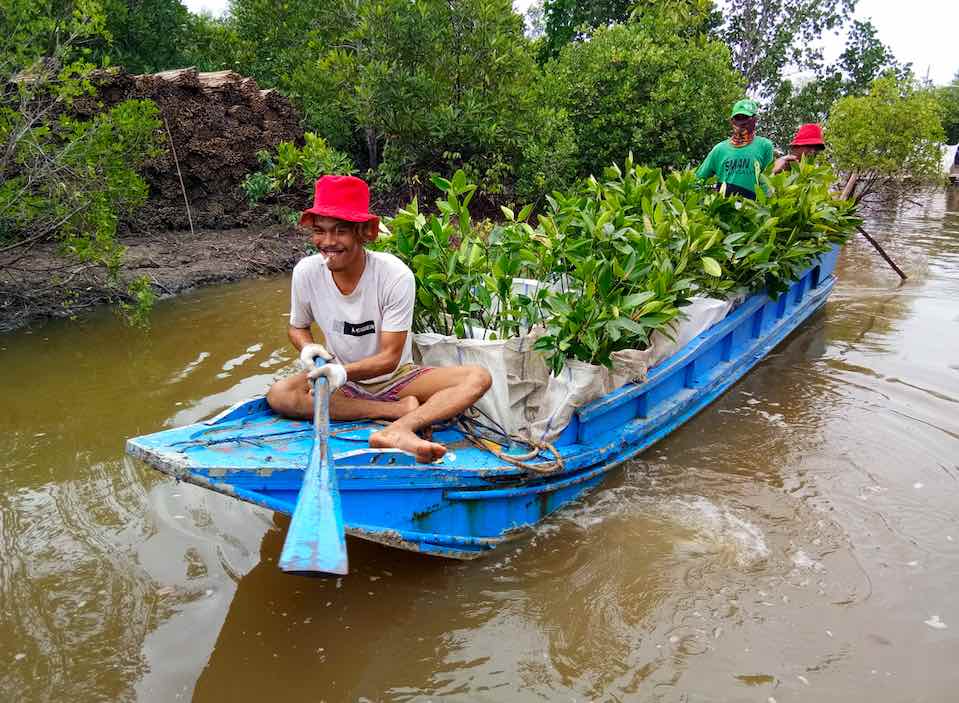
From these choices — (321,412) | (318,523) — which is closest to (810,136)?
(321,412)

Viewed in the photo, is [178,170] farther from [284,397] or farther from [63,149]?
[284,397]

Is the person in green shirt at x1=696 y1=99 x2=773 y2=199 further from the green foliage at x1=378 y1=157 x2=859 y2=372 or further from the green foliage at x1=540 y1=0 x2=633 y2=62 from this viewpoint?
the green foliage at x1=540 y1=0 x2=633 y2=62

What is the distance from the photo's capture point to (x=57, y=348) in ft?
21.1

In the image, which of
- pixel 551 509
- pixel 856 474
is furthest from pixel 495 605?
pixel 856 474

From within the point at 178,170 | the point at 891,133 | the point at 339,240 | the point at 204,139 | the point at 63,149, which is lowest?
the point at 339,240

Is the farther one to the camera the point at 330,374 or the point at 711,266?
the point at 711,266

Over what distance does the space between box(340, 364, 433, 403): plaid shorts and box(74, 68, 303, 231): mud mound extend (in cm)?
707

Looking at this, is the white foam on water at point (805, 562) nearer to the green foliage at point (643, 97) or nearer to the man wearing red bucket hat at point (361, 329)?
the man wearing red bucket hat at point (361, 329)

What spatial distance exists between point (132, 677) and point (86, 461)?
204 cm

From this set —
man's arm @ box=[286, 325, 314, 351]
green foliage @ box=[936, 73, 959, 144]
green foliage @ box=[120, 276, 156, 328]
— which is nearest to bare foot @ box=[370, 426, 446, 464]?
man's arm @ box=[286, 325, 314, 351]

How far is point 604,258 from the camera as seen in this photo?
13.7 feet

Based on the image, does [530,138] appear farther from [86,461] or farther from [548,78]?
[86,461]

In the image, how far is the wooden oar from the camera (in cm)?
229

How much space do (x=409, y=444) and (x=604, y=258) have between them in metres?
1.71
